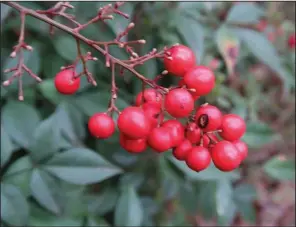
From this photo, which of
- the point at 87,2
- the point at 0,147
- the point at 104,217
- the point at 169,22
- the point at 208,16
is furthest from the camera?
the point at 208,16

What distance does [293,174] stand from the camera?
70.7 inches

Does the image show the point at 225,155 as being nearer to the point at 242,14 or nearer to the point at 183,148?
the point at 183,148

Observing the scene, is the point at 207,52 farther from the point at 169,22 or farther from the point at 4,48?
the point at 4,48

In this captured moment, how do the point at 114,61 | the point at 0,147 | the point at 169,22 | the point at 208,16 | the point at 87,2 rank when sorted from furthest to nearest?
1. the point at 208,16
2. the point at 169,22
3. the point at 87,2
4. the point at 0,147
5. the point at 114,61

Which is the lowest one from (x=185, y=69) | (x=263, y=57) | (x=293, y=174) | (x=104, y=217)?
(x=104, y=217)

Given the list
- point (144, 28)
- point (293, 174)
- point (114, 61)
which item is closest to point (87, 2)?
point (144, 28)

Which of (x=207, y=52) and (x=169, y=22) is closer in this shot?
(x=169, y=22)

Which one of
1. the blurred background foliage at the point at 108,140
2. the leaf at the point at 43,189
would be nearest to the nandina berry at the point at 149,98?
the blurred background foliage at the point at 108,140

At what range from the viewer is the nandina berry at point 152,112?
3.21 ft

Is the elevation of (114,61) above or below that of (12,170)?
above

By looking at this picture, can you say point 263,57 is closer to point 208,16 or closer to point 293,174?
point 208,16

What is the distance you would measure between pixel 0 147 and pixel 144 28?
2.17 ft

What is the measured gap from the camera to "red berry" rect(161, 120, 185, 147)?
37.7 inches

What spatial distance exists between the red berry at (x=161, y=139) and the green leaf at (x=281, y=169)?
96 cm
